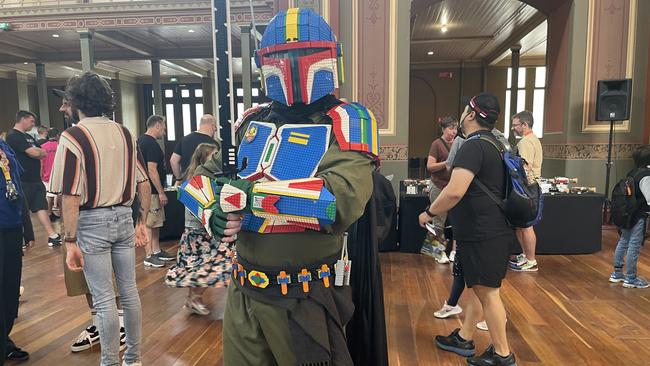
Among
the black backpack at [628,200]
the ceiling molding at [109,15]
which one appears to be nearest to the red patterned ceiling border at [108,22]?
the ceiling molding at [109,15]

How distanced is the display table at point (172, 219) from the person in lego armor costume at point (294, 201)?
4.04 meters

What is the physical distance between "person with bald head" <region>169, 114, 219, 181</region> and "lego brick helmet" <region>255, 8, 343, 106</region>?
8.36 feet

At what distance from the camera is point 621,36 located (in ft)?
17.1

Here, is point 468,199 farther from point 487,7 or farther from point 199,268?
point 487,7

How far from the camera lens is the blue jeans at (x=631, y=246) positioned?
10.9 feet

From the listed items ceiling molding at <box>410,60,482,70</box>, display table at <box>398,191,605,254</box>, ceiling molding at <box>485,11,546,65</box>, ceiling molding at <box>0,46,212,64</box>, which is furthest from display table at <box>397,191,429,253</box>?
ceiling molding at <box>410,60,482,70</box>

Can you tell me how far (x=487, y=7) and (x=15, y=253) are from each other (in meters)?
7.83

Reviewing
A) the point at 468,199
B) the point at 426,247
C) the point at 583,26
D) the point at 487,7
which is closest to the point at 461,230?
the point at 468,199

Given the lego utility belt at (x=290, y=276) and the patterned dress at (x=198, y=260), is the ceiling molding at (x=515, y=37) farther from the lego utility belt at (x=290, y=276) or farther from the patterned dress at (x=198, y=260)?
the lego utility belt at (x=290, y=276)

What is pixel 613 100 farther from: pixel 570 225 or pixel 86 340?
pixel 86 340

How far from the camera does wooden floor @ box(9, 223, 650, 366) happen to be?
2.39m

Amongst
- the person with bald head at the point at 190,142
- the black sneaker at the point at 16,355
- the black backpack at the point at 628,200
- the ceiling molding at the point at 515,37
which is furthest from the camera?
the ceiling molding at the point at 515,37

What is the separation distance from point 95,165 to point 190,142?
6.28ft

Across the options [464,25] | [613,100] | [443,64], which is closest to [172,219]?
[613,100]
